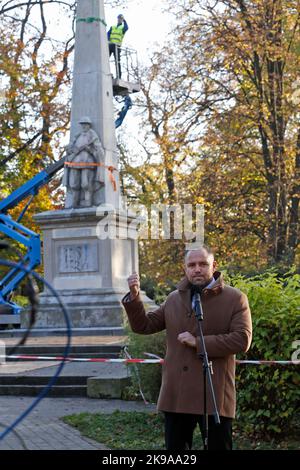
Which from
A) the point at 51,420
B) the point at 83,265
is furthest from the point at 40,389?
the point at 83,265

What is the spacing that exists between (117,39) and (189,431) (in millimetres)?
17462

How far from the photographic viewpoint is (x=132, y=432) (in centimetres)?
846

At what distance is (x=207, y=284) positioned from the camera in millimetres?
5340

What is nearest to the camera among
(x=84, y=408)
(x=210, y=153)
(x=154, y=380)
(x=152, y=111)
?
(x=154, y=380)

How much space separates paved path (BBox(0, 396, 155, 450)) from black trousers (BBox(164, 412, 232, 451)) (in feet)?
5.98

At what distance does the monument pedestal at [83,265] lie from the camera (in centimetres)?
1830

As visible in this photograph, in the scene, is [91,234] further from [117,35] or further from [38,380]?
[38,380]

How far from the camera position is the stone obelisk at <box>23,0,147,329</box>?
18.4 metres

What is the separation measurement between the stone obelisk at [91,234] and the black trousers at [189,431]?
41.4ft

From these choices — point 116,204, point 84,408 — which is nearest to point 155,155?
point 116,204

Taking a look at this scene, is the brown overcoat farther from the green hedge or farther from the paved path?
the green hedge

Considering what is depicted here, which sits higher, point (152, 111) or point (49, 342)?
point (152, 111)

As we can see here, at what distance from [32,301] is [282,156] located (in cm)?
2315

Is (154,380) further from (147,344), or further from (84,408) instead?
(84,408)
